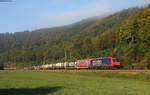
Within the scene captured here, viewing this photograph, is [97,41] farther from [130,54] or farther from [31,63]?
[31,63]

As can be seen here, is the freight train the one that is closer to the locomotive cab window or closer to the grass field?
the locomotive cab window

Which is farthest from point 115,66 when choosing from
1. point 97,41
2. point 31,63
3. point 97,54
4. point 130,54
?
point 31,63

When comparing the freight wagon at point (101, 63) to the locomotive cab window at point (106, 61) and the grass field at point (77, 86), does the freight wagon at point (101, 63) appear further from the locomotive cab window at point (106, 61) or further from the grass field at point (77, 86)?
the grass field at point (77, 86)

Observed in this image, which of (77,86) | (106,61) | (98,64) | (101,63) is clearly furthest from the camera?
(98,64)

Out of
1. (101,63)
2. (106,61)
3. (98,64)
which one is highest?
(106,61)

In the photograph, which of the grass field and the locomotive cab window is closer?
the grass field

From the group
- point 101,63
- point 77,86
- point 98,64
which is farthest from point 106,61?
point 77,86

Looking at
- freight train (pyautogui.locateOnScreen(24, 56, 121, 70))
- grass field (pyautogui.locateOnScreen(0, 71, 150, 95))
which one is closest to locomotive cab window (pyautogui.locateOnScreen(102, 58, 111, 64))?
freight train (pyautogui.locateOnScreen(24, 56, 121, 70))

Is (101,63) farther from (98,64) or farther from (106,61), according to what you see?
(106,61)

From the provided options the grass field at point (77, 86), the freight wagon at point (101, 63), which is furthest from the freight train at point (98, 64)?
the grass field at point (77, 86)

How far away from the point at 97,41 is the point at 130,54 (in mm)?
43977

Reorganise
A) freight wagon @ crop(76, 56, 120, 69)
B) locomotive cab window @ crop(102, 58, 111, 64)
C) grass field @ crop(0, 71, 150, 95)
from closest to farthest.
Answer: grass field @ crop(0, 71, 150, 95)
freight wagon @ crop(76, 56, 120, 69)
locomotive cab window @ crop(102, 58, 111, 64)

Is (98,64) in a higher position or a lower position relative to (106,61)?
lower

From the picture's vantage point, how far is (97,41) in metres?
129
